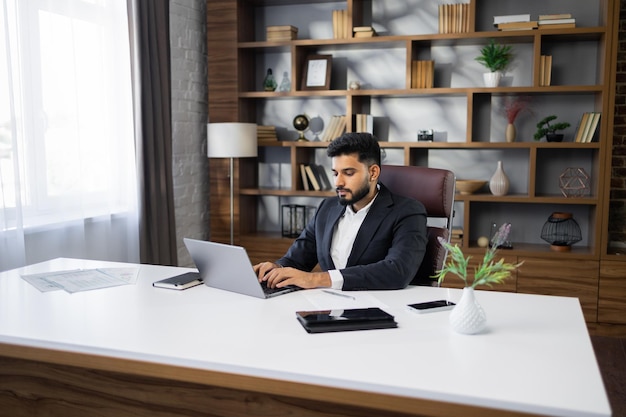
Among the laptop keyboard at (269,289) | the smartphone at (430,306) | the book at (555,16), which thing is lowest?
the smartphone at (430,306)

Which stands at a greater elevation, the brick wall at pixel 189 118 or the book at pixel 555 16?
the book at pixel 555 16

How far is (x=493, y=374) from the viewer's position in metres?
1.39

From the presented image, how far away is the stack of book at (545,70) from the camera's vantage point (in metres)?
3.99

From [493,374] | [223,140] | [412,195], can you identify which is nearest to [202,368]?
[493,374]

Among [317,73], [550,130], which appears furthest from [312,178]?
[550,130]

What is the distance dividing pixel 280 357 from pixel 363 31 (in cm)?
315

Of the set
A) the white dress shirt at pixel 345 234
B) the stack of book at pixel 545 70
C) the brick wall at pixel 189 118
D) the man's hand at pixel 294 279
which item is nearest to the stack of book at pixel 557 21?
the stack of book at pixel 545 70

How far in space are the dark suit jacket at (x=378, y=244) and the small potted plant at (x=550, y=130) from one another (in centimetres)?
196

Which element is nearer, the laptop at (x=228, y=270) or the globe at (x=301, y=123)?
the laptop at (x=228, y=270)

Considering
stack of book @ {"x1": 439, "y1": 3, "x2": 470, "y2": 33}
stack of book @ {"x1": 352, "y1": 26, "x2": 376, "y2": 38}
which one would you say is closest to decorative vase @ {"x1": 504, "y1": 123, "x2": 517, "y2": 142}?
stack of book @ {"x1": 439, "y1": 3, "x2": 470, "y2": 33}

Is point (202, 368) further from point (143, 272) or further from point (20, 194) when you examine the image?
point (20, 194)

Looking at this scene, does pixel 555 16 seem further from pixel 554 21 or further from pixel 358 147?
pixel 358 147

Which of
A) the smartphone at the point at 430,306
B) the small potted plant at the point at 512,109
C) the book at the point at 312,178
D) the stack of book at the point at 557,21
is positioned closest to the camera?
the smartphone at the point at 430,306

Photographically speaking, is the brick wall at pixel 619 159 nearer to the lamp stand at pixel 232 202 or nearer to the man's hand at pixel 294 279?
the lamp stand at pixel 232 202
